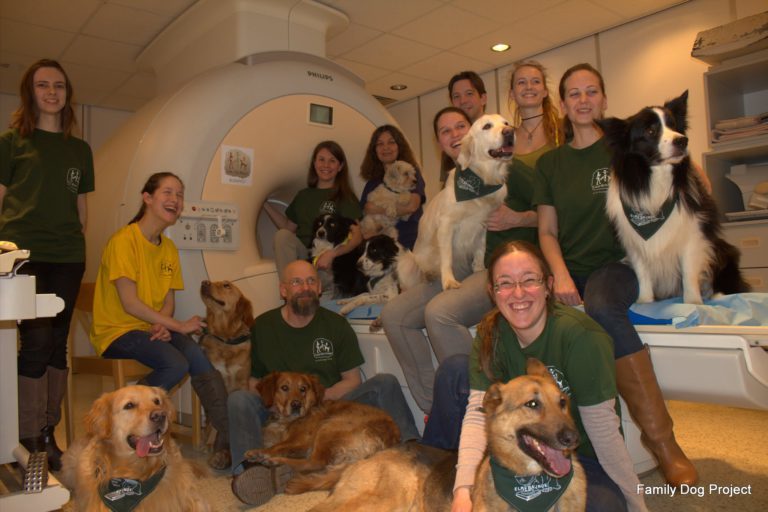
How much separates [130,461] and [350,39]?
146 inches

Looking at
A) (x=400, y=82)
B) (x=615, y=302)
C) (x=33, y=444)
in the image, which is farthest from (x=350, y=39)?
(x=33, y=444)

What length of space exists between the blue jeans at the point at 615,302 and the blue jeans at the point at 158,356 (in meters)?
1.80

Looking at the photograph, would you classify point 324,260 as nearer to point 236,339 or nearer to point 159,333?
point 236,339

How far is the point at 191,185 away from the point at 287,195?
3.01ft

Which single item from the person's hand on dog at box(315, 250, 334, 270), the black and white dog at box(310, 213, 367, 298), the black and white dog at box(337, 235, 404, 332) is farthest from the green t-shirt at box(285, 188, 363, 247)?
the black and white dog at box(337, 235, 404, 332)

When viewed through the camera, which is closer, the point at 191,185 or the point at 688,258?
the point at 688,258

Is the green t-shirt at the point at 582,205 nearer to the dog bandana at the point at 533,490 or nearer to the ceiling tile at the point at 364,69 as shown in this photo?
the dog bandana at the point at 533,490

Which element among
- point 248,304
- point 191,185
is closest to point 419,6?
point 191,185

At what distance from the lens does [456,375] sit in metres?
2.03

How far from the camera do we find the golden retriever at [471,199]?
8.36 ft

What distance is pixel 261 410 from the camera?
260cm

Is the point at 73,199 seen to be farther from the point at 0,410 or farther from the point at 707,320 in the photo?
the point at 707,320

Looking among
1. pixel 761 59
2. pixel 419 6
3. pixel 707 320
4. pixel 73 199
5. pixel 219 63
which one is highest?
pixel 419 6

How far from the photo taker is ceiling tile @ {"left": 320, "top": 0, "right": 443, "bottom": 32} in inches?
157
